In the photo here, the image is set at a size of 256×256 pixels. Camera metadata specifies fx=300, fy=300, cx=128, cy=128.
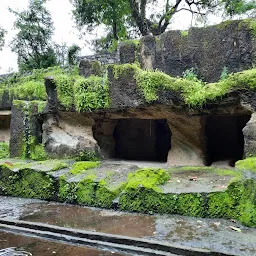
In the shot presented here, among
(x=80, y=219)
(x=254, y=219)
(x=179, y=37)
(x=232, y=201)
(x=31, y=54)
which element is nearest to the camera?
(x=254, y=219)

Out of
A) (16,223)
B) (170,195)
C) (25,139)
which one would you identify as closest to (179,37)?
(170,195)

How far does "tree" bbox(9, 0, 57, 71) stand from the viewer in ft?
54.3

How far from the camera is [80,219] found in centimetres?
496

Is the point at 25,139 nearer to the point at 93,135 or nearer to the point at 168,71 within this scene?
the point at 93,135

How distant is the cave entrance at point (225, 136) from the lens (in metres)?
9.12

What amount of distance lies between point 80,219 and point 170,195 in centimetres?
154

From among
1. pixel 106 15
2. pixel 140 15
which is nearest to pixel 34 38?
pixel 106 15

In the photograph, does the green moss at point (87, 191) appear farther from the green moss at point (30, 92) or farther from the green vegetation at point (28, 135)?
the green moss at point (30, 92)

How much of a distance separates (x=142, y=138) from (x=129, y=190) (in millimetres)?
5374

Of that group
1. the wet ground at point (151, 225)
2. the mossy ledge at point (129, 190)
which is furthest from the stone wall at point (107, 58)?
the wet ground at point (151, 225)

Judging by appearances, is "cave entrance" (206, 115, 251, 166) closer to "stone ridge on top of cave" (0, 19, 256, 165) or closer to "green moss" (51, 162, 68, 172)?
"stone ridge on top of cave" (0, 19, 256, 165)

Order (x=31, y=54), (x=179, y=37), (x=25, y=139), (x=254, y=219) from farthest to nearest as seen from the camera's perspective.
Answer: (x=31, y=54)
(x=25, y=139)
(x=179, y=37)
(x=254, y=219)

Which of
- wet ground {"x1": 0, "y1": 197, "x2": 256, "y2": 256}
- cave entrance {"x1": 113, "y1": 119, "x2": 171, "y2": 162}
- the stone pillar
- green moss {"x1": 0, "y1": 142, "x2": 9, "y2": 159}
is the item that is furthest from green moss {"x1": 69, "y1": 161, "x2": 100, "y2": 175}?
green moss {"x1": 0, "y1": 142, "x2": 9, "y2": 159}

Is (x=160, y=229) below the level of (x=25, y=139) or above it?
below
